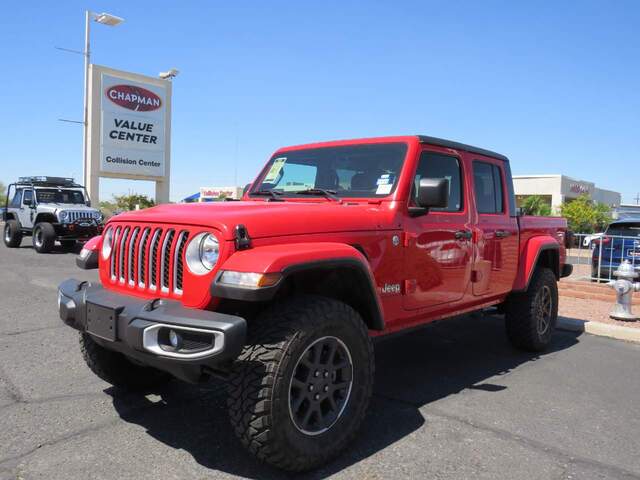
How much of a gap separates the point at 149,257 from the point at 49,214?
13968mm

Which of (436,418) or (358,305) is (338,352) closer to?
(358,305)

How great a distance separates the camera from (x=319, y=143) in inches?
177

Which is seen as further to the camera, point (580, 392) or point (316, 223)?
point (580, 392)

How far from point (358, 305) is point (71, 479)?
1757 millimetres

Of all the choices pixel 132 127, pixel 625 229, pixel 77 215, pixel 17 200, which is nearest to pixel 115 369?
pixel 625 229

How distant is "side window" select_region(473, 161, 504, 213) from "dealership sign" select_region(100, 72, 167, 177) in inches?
814

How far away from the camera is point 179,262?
282 centimetres

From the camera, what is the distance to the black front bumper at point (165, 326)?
242cm

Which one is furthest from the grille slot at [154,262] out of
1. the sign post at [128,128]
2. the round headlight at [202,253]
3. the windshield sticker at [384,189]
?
the sign post at [128,128]

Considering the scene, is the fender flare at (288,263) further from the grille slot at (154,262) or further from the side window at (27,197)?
the side window at (27,197)

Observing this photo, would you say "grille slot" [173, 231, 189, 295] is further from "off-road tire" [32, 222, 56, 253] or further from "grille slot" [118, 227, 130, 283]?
"off-road tire" [32, 222, 56, 253]

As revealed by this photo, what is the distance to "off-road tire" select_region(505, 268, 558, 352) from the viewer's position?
5199 millimetres

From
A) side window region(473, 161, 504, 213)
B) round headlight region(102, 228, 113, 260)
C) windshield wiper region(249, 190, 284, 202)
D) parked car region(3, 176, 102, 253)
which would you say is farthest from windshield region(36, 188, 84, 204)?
side window region(473, 161, 504, 213)

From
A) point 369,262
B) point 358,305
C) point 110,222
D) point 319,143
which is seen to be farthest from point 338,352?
point 319,143
